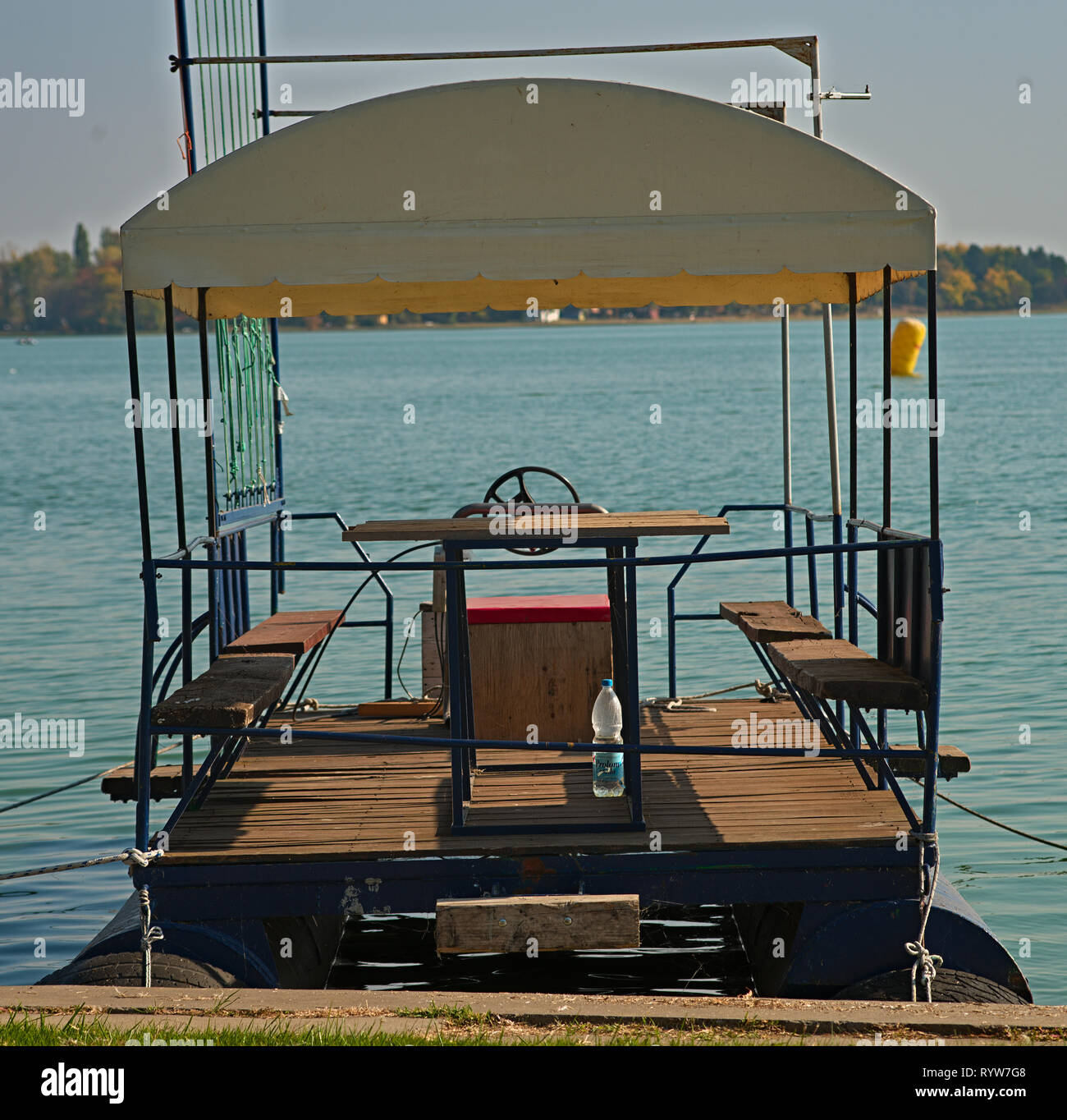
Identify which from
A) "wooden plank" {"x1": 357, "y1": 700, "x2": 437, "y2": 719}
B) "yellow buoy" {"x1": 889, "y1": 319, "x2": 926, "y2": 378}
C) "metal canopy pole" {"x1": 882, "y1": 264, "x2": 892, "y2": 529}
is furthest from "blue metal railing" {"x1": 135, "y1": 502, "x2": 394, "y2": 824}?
"yellow buoy" {"x1": 889, "y1": 319, "x2": 926, "y2": 378}

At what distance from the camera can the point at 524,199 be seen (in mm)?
5453

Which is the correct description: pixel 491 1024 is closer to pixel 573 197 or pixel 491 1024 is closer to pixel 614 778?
pixel 614 778

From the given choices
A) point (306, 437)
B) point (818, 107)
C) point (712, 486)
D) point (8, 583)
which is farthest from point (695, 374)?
point (818, 107)

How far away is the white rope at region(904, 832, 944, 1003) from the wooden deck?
0.12 meters

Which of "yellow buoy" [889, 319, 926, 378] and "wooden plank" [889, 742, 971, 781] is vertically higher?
"yellow buoy" [889, 319, 926, 378]

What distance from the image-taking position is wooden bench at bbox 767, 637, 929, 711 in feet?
17.9

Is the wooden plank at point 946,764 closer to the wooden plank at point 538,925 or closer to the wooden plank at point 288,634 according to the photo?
the wooden plank at point 538,925

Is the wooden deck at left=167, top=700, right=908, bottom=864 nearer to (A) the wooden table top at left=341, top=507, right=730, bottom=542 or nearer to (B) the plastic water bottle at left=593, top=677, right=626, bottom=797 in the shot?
(B) the plastic water bottle at left=593, top=677, right=626, bottom=797

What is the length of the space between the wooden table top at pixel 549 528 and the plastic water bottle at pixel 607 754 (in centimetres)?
67

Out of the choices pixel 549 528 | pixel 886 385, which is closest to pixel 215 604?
pixel 549 528

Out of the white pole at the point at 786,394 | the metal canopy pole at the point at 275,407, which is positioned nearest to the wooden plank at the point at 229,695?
the metal canopy pole at the point at 275,407

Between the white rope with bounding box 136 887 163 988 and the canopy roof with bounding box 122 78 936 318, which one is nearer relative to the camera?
the white rope with bounding box 136 887 163 988

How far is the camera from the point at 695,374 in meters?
106
